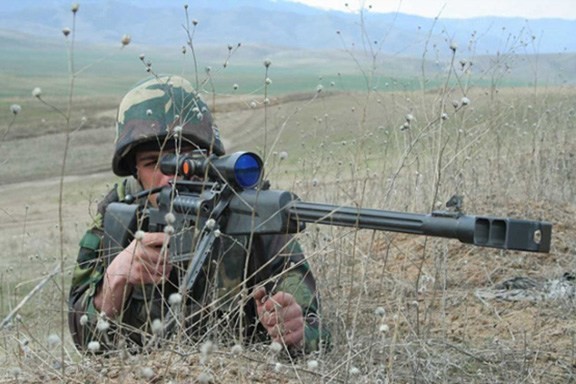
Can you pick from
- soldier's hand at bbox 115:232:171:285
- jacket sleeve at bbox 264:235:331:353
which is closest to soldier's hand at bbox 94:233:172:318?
soldier's hand at bbox 115:232:171:285

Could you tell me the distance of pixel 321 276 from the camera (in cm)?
477

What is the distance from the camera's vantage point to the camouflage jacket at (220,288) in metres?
3.12

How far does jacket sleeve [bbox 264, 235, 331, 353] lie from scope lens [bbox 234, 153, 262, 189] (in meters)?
0.41

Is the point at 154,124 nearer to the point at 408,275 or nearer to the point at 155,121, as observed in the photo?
the point at 155,121

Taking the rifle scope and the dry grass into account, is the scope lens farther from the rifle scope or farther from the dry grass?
the dry grass

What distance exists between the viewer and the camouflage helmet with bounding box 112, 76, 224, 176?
381 centimetres

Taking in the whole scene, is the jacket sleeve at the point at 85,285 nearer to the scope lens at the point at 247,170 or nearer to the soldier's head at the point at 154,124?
the soldier's head at the point at 154,124

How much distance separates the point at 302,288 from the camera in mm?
3441

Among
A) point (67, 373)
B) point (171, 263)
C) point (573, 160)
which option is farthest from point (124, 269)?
point (573, 160)

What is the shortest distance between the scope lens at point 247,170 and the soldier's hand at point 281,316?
37 centimetres

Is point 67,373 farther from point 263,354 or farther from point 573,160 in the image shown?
point 573,160

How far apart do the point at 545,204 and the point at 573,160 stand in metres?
1.93

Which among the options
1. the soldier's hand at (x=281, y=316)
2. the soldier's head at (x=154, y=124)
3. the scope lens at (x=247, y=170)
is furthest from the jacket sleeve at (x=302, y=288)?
the soldier's head at (x=154, y=124)

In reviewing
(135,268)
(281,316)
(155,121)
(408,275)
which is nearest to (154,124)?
(155,121)
